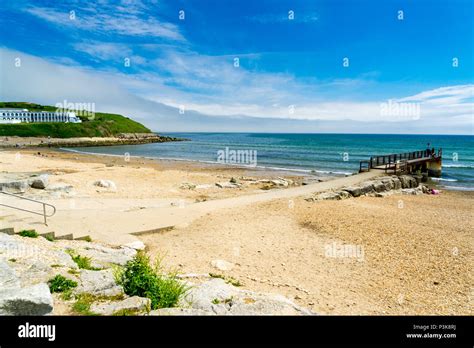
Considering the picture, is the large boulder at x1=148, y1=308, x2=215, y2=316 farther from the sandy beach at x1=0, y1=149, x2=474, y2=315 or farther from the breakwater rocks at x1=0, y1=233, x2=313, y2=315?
the sandy beach at x1=0, y1=149, x2=474, y2=315

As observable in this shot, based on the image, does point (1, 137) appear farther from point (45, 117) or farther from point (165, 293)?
point (165, 293)

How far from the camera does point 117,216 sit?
13117 millimetres

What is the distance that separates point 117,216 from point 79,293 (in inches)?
323

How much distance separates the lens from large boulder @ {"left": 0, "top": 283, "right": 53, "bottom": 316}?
421cm

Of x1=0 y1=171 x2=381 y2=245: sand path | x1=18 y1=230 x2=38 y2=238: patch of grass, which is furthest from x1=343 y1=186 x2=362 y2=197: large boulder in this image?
x1=18 y1=230 x2=38 y2=238: patch of grass

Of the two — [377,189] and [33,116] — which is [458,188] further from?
[33,116]

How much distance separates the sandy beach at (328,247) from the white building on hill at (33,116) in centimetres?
12310

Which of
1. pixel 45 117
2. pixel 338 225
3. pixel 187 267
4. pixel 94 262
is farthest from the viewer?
pixel 45 117

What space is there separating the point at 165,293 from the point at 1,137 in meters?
99.2

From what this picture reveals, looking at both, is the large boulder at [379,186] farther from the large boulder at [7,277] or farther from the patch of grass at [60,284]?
the large boulder at [7,277]

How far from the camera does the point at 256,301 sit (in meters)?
5.75

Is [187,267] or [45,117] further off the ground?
[45,117]

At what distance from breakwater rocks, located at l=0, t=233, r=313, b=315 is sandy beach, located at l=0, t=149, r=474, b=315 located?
179 cm
